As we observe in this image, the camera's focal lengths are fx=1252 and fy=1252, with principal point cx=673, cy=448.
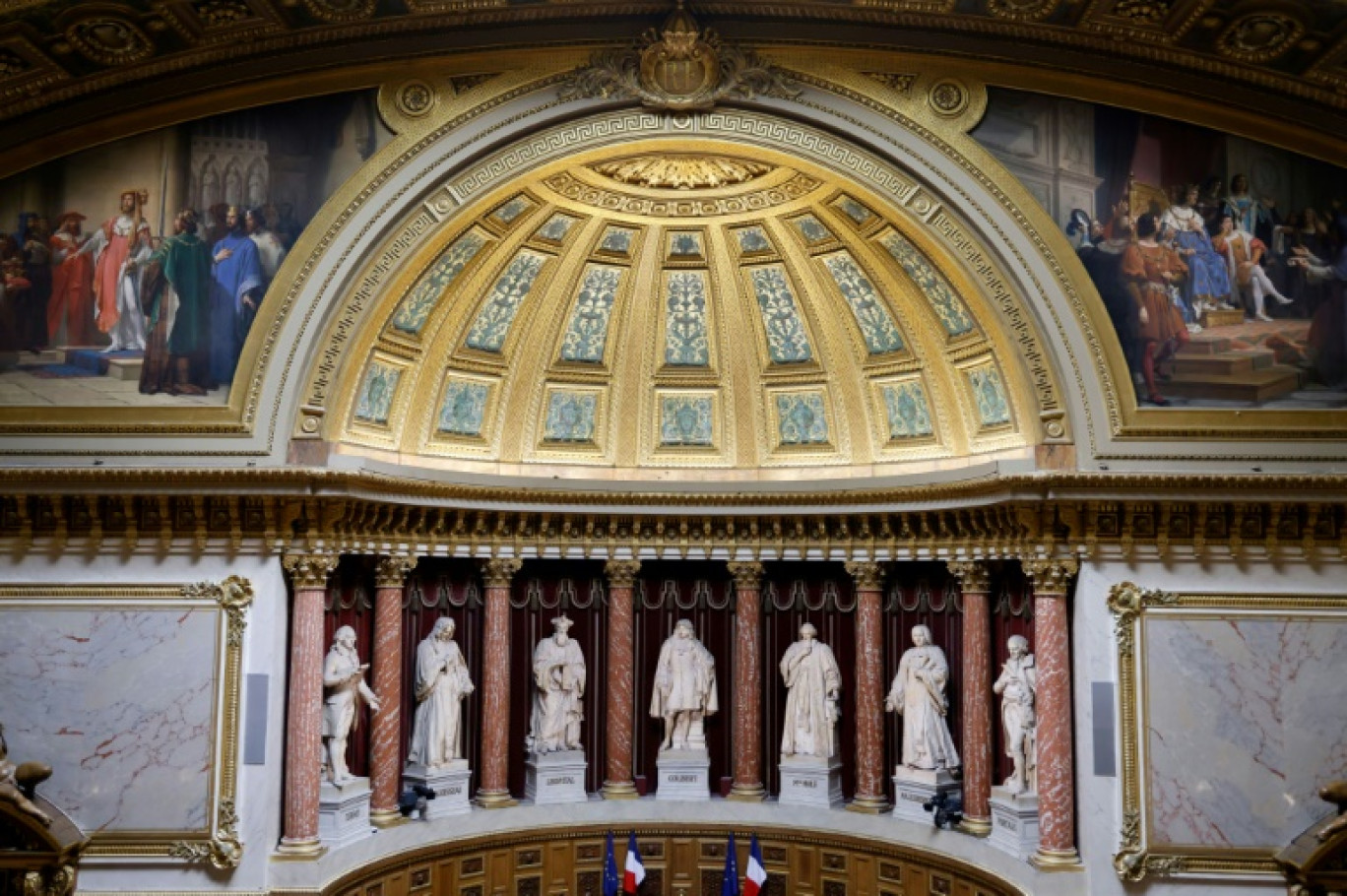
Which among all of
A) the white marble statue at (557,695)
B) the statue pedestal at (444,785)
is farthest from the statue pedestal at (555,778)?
the statue pedestal at (444,785)

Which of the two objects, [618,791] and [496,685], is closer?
[496,685]

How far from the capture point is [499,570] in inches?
698

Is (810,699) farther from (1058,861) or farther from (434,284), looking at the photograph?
(434,284)

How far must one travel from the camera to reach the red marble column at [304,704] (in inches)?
575

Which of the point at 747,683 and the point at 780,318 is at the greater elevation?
the point at 780,318

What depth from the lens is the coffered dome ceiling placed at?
16.0 m

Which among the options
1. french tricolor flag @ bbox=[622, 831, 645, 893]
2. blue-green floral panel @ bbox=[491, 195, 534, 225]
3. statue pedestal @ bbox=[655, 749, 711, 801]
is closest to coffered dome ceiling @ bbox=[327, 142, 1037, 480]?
blue-green floral panel @ bbox=[491, 195, 534, 225]

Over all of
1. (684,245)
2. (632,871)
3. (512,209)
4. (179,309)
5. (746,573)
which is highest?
(512,209)

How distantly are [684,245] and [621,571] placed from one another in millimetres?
4759

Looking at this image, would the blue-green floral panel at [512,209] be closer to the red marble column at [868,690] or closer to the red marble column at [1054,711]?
the red marble column at [868,690]

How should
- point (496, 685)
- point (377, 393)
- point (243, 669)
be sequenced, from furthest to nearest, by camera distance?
point (496, 685)
point (377, 393)
point (243, 669)

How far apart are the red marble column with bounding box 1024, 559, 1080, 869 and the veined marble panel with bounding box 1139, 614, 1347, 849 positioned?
2.87ft

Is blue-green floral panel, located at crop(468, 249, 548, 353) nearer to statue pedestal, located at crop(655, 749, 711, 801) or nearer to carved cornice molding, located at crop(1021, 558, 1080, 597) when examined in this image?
statue pedestal, located at crop(655, 749, 711, 801)

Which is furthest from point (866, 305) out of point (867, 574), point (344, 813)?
point (344, 813)
